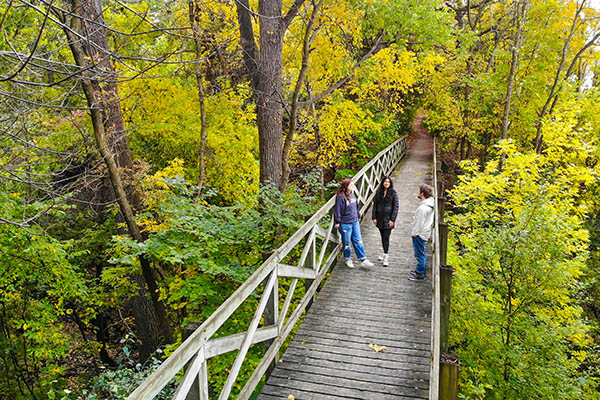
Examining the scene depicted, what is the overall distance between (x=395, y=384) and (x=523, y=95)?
1607 centimetres

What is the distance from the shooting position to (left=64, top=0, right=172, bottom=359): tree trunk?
5.95 metres

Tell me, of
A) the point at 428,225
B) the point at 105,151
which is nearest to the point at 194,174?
the point at 105,151

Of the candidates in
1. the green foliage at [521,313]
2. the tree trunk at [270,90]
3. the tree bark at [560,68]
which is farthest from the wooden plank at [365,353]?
the tree bark at [560,68]

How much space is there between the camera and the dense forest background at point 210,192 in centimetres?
626

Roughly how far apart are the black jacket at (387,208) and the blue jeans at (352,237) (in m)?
0.47

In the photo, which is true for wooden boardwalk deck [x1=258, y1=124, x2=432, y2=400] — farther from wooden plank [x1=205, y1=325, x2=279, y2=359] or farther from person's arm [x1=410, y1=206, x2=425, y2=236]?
person's arm [x1=410, y1=206, x2=425, y2=236]

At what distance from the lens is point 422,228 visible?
6.70 meters

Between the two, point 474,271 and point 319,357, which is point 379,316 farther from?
point 474,271

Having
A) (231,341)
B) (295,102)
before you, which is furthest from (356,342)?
(295,102)

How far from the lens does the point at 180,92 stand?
1093 cm

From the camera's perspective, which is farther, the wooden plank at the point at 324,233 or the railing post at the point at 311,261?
the wooden plank at the point at 324,233

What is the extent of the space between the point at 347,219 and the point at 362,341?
245 cm

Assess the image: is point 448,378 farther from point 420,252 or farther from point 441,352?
point 420,252

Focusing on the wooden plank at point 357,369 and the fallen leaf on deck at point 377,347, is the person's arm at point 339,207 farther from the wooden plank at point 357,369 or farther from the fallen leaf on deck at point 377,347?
the wooden plank at point 357,369
